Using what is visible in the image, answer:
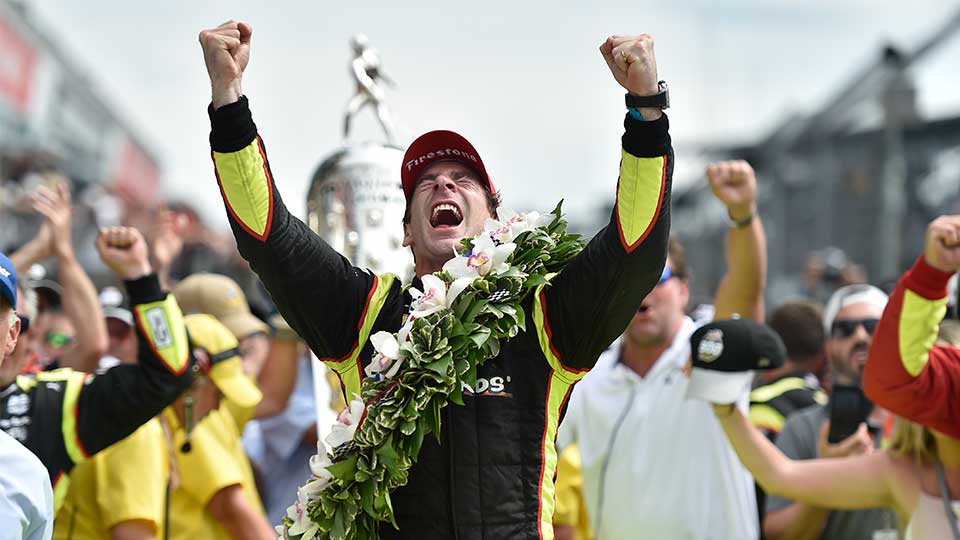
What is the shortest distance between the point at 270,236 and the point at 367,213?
206 cm

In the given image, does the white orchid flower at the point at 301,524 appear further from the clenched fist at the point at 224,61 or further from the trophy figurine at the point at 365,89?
the trophy figurine at the point at 365,89

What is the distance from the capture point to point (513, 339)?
338 centimetres

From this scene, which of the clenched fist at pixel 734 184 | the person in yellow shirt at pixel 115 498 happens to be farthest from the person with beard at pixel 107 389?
the clenched fist at pixel 734 184

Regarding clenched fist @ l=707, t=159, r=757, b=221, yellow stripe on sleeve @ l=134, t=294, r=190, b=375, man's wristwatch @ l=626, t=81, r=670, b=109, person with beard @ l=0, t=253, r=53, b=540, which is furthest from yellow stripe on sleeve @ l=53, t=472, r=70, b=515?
clenched fist @ l=707, t=159, r=757, b=221

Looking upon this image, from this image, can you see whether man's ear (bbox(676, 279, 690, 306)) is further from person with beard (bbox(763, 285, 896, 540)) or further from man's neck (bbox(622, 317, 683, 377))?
person with beard (bbox(763, 285, 896, 540))

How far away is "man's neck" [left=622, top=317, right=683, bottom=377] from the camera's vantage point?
5.69 m

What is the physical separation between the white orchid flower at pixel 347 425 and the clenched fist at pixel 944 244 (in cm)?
174

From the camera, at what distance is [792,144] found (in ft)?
43.0

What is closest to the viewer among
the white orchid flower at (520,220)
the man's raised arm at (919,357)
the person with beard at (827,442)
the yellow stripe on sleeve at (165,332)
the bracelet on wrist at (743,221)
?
the white orchid flower at (520,220)

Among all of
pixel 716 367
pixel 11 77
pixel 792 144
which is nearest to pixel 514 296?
pixel 716 367

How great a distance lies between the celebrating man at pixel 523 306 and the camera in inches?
124

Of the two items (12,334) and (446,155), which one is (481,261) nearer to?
(446,155)

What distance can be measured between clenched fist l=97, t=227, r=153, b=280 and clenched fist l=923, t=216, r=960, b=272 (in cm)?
263

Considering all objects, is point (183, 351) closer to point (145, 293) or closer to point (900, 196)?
point (145, 293)
